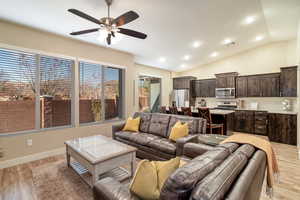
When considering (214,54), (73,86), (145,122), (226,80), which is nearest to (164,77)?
(214,54)

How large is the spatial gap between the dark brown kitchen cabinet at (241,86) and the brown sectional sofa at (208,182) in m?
5.25

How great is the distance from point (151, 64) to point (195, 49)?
199 cm

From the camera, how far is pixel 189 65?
7.21 meters

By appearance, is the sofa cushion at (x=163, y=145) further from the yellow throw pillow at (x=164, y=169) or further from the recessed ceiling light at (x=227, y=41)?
the recessed ceiling light at (x=227, y=41)

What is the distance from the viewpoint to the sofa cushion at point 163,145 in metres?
2.67

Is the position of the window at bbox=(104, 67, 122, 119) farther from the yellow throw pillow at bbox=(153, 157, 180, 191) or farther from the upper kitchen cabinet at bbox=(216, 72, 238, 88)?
the upper kitchen cabinet at bbox=(216, 72, 238, 88)

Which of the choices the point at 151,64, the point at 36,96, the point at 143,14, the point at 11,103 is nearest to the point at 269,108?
the point at 151,64

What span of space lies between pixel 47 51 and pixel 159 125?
3.18 m

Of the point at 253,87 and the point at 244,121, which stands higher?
the point at 253,87

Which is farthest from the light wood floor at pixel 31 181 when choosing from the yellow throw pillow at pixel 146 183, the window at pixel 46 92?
the yellow throw pillow at pixel 146 183

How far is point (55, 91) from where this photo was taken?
3.72 meters

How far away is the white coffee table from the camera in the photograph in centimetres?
209

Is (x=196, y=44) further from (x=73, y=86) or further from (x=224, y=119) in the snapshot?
(x=73, y=86)

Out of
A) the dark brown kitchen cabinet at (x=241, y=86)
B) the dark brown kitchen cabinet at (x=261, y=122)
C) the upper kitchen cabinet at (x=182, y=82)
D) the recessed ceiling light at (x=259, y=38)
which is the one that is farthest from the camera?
the upper kitchen cabinet at (x=182, y=82)
